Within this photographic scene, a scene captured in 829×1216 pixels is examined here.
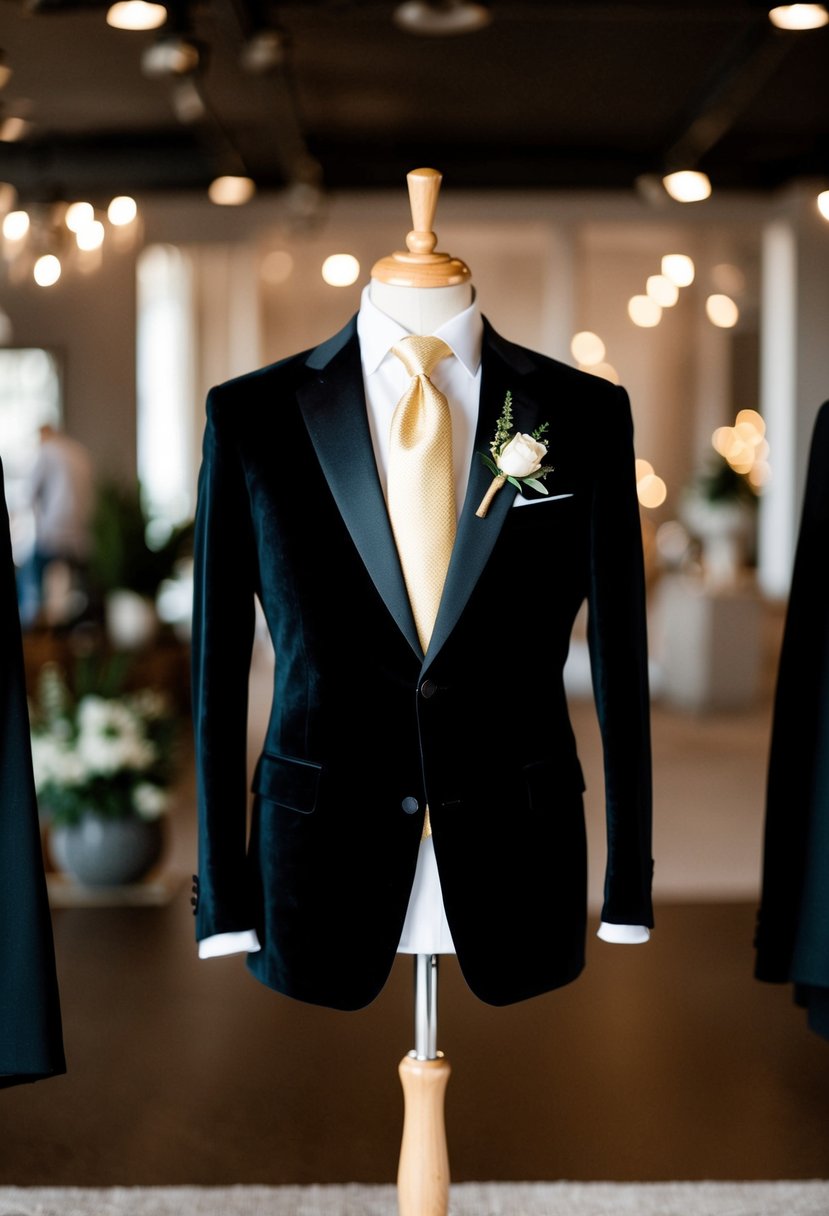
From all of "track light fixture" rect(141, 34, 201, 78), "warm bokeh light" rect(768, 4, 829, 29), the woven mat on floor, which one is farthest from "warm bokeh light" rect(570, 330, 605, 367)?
the woven mat on floor

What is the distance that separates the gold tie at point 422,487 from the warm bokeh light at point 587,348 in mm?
8419

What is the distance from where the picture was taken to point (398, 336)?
1740mm

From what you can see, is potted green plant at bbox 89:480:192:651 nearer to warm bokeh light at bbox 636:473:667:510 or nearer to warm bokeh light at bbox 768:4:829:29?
warm bokeh light at bbox 636:473:667:510

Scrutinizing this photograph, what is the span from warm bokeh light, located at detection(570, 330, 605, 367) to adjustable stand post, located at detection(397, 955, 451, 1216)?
847 cm

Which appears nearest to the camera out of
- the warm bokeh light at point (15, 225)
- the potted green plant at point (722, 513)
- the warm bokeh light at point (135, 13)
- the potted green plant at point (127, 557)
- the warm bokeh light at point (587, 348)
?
the warm bokeh light at point (135, 13)

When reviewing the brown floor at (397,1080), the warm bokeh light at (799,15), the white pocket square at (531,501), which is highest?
the warm bokeh light at (799,15)

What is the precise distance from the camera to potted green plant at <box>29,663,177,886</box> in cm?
409

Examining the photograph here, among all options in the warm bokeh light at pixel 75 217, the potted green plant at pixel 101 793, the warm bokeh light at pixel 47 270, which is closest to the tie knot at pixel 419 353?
the potted green plant at pixel 101 793

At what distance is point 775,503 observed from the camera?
33.0 feet

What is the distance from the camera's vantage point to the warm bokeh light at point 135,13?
493 centimetres

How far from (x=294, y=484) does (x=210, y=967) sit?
2.18 metres

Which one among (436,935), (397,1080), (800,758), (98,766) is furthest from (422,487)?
(98,766)

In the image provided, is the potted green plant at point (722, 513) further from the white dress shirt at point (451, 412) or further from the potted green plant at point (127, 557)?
the white dress shirt at point (451, 412)

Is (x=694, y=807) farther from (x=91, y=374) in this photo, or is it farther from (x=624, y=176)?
(x=91, y=374)
